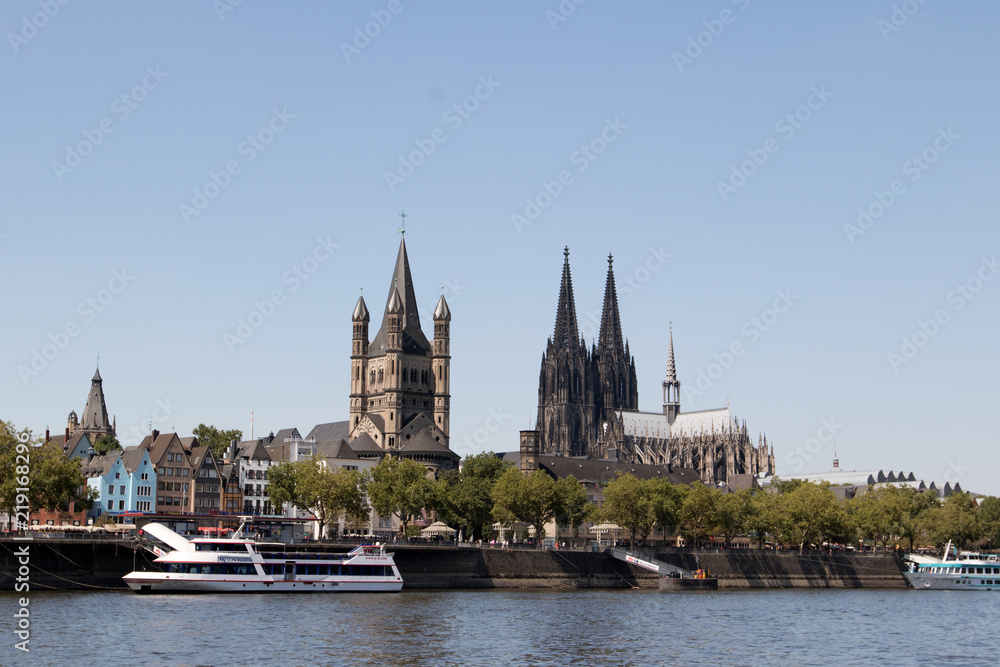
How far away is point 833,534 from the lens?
502 feet

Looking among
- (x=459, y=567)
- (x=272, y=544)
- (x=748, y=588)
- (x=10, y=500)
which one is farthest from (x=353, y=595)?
(x=748, y=588)

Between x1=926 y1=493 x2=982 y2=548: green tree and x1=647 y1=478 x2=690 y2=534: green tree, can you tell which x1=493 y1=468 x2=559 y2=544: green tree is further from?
x1=926 y1=493 x2=982 y2=548: green tree

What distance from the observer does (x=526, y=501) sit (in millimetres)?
146000

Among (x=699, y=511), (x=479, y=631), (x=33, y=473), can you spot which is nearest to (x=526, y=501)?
(x=699, y=511)

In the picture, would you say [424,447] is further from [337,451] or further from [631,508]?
[631,508]

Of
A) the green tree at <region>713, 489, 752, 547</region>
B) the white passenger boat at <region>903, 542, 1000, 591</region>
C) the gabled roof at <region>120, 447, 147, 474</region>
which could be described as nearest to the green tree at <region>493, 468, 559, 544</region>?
the green tree at <region>713, 489, 752, 547</region>

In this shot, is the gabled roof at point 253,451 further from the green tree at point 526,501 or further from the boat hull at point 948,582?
the boat hull at point 948,582

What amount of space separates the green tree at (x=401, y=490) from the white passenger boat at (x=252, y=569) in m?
37.1

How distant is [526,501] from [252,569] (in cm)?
5267

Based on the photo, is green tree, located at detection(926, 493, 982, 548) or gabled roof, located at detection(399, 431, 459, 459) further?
gabled roof, located at detection(399, 431, 459, 459)

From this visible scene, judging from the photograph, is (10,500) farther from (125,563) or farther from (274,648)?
(274,648)

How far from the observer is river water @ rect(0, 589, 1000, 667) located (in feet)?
203

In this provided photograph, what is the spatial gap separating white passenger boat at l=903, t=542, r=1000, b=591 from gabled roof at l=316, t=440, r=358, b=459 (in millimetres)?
82433

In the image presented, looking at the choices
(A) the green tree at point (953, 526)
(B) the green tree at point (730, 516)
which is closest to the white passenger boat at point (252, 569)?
(B) the green tree at point (730, 516)
